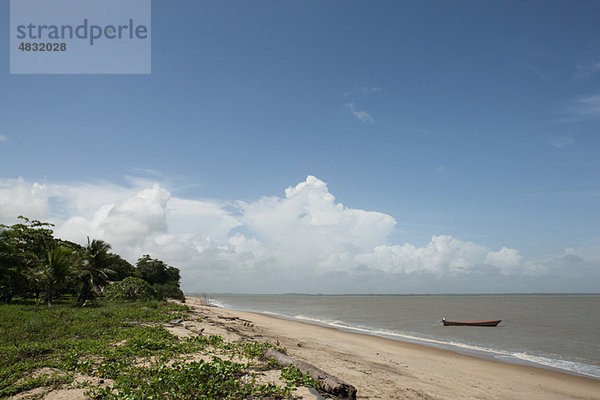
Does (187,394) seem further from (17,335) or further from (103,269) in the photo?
(103,269)

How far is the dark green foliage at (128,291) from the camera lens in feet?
95.2

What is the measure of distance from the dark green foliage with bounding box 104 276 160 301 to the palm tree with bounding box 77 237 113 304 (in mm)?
1387

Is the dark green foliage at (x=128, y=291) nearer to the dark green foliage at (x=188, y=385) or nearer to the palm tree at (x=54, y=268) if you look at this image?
the palm tree at (x=54, y=268)

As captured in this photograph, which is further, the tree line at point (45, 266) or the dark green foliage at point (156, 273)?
the dark green foliage at point (156, 273)

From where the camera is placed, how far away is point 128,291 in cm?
2947

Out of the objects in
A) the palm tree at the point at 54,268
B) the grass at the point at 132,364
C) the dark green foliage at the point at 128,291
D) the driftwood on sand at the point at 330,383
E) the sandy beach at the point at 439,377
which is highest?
the palm tree at the point at 54,268

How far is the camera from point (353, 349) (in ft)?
59.9

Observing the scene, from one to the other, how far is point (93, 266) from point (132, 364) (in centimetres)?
2680

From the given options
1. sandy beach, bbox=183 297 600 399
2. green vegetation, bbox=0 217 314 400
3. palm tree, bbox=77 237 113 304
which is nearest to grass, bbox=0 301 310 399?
green vegetation, bbox=0 217 314 400

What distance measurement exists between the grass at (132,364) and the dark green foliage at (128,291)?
1537 cm

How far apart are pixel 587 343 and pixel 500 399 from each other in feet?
66.3

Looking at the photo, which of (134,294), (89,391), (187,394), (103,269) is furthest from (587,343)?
(103,269)

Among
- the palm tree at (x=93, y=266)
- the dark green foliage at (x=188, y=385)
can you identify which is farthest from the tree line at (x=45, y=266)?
the dark green foliage at (x=188, y=385)

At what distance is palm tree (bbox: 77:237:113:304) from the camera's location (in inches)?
1184
